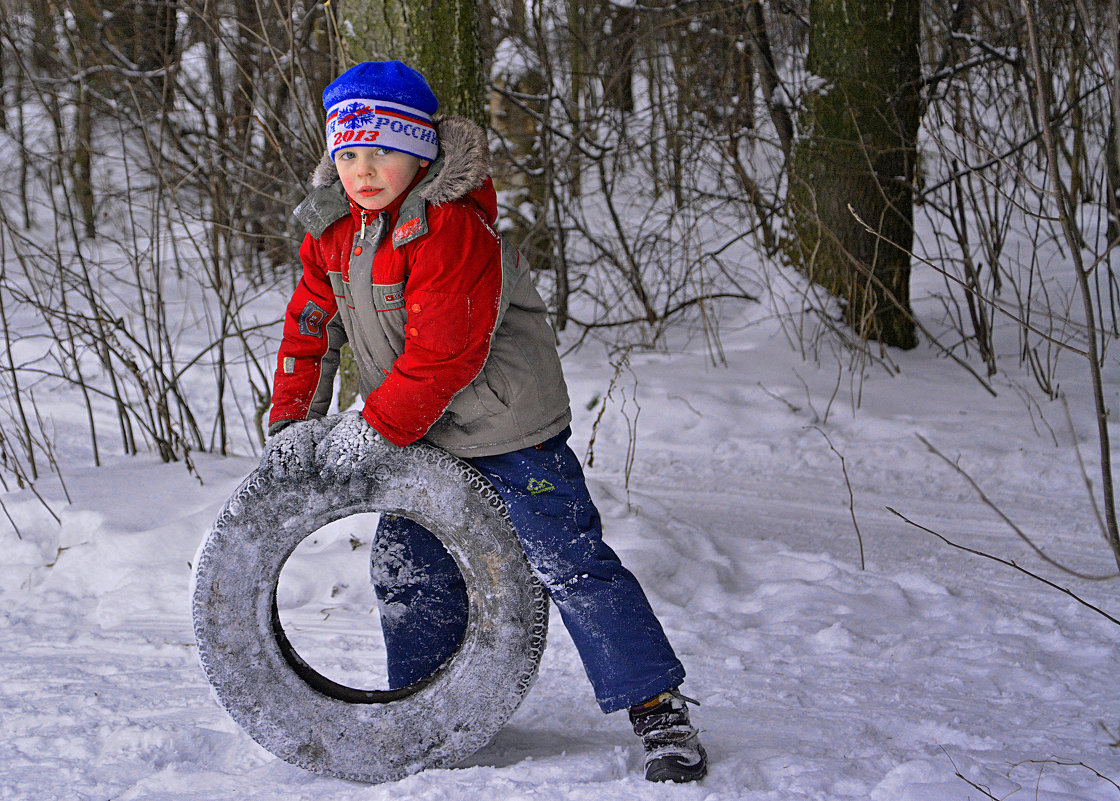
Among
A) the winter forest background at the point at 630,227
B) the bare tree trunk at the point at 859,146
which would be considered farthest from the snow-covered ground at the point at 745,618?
the bare tree trunk at the point at 859,146

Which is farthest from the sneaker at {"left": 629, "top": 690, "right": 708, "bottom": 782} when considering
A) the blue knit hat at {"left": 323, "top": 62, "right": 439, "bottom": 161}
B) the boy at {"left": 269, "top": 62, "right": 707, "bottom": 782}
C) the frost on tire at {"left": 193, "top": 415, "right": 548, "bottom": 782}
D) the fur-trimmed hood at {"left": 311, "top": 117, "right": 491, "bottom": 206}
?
the blue knit hat at {"left": 323, "top": 62, "right": 439, "bottom": 161}

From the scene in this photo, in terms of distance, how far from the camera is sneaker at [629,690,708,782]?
1960mm

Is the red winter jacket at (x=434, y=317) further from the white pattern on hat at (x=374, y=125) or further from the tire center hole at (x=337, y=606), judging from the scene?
the tire center hole at (x=337, y=606)

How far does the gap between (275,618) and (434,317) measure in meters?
0.81

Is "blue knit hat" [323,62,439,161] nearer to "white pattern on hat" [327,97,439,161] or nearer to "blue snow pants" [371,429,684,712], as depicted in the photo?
"white pattern on hat" [327,97,439,161]

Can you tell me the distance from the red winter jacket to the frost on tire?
0.11 meters

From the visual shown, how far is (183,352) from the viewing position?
677 cm

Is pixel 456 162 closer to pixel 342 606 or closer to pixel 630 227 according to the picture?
pixel 342 606

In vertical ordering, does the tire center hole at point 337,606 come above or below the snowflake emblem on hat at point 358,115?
below

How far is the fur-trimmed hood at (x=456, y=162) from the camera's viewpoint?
194 centimetres

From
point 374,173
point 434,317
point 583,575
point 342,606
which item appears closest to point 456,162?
point 374,173

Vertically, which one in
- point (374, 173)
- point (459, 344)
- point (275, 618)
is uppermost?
point (374, 173)

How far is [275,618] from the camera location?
210 centimetres

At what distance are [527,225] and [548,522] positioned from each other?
19.0 ft
